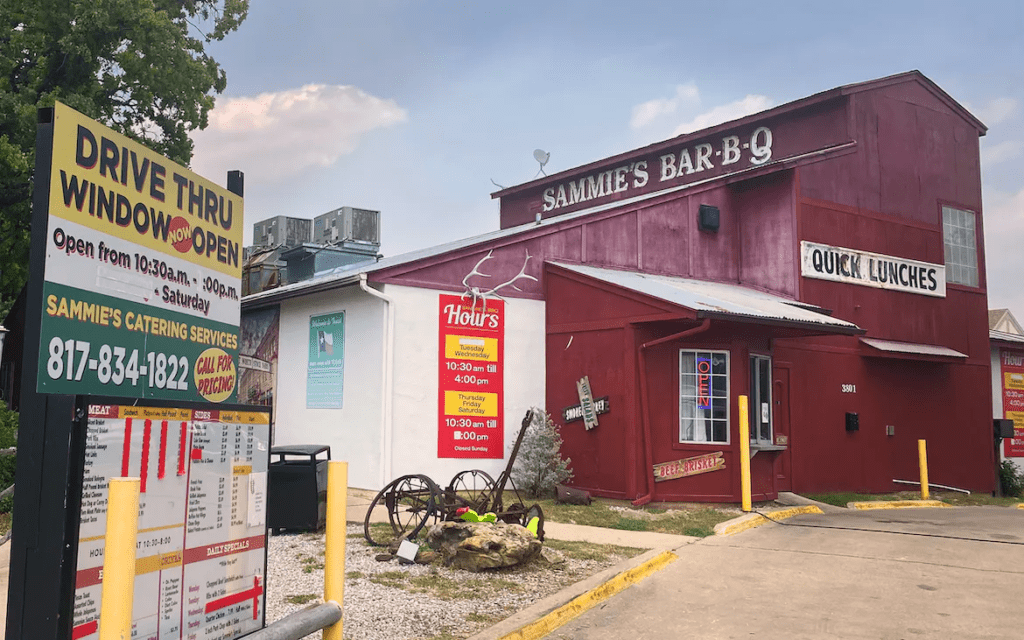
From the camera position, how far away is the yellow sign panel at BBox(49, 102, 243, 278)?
3.52m

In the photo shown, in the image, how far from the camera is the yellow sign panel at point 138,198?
11.5ft

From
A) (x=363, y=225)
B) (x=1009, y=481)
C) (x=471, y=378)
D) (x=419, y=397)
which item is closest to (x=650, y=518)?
(x=471, y=378)

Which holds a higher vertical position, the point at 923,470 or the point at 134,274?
the point at 134,274

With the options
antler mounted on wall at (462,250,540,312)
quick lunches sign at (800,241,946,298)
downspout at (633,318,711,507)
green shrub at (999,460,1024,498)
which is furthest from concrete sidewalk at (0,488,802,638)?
green shrub at (999,460,1024,498)

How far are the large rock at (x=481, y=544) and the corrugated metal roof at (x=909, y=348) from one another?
37.6ft

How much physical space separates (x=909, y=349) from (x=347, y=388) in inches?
444

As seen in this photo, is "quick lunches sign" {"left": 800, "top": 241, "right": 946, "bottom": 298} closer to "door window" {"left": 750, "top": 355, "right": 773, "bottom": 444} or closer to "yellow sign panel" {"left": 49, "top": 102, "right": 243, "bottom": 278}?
"door window" {"left": 750, "top": 355, "right": 773, "bottom": 444}

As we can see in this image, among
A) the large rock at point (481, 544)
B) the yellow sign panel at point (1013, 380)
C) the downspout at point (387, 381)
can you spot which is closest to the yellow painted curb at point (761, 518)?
the large rock at point (481, 544)

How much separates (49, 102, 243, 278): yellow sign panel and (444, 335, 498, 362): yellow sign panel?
10006 millimetres

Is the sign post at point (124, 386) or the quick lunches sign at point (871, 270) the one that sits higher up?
the quick lunches sign at point (871, 270)

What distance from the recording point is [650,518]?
1223 centimetres

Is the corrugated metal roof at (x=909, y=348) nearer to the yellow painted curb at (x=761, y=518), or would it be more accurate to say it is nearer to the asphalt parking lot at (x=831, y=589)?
the yellow painted curb at (x=761, y=518)

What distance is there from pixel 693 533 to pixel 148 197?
877 centimetres

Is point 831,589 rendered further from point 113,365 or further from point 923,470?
point 923,470
